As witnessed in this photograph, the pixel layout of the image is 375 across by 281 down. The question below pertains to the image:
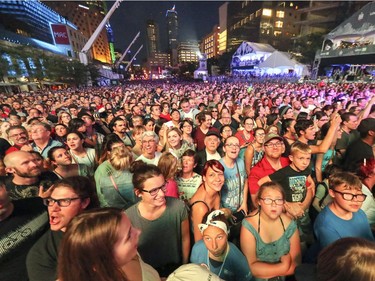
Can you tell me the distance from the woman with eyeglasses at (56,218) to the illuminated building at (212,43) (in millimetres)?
135805

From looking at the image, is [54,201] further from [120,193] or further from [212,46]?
[212,46]

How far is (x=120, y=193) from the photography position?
305 centimetres

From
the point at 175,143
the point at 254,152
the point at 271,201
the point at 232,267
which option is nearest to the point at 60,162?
the point at 175,143

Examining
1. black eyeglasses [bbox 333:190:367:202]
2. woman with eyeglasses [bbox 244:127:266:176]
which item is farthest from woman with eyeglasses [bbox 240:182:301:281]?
woman with eyeglasses [bbox 244:127:266:176]

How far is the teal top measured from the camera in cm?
200

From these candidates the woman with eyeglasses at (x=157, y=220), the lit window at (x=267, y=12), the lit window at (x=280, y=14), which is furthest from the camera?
the lit window at (x=267, y=12)

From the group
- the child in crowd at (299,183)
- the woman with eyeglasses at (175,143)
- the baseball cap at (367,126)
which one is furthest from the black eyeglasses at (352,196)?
the woman with eyeglasses at (175,143)

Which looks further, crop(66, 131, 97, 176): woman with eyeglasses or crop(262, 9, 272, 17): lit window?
crop(262, 9, 272, 17): lit window

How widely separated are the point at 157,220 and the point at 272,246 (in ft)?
4.03

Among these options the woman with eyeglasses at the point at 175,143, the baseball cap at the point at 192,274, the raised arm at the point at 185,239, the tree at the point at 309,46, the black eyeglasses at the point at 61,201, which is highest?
the tree at the point at 309,46

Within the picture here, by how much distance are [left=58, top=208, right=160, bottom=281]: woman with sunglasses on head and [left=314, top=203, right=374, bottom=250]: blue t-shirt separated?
1.95 meters

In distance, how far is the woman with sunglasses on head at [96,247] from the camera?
107 centimetres

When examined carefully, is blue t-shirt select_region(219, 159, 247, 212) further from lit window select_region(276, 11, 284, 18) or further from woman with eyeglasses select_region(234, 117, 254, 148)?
lit window select_region(276, 11, 284, 18)

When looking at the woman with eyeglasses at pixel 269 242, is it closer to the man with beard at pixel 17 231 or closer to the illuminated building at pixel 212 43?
the man with beard at pixel 17 231
